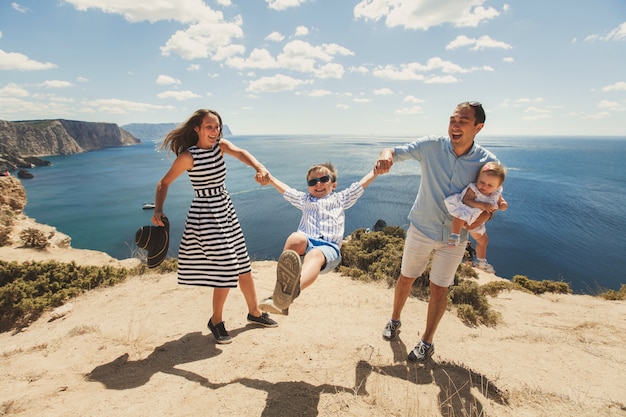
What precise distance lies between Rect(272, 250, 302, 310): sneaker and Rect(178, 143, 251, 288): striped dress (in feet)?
3.26

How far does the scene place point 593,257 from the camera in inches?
1017

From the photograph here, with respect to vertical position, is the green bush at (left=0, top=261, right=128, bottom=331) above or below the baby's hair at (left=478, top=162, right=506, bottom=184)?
below

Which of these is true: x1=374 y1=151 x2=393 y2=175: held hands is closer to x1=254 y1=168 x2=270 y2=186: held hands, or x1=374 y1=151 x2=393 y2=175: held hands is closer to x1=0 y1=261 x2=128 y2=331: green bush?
x1=254 y1=168 x2=270 y2=186: held hands

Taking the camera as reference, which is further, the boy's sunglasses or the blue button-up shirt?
the boy's sunglasses

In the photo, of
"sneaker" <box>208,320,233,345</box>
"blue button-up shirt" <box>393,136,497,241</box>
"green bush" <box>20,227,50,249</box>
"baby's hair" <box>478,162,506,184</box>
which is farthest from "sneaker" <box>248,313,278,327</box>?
"green bush" <box>20,227,50,249</box>

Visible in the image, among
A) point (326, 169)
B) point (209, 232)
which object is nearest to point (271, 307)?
point (209, 232)

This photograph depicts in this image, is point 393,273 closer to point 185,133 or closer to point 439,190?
point 439,190

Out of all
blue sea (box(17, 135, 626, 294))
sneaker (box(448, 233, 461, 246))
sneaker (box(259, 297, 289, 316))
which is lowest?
blue sea (box(17, 135, 626, 294))

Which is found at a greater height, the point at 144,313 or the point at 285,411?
the point at 285,411

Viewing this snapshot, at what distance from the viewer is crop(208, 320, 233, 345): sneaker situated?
3.89m

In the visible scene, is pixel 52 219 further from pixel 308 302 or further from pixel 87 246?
pixel 308 302

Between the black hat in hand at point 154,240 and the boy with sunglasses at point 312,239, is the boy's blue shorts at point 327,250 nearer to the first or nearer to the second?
the boy with sunglasses at point 312,239

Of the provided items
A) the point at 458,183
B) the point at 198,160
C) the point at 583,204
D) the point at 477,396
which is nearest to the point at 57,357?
the point at 198,160

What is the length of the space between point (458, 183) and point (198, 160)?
9.42 ft
